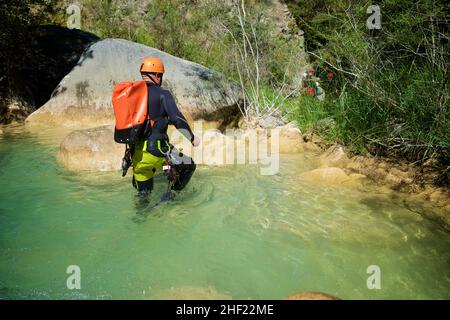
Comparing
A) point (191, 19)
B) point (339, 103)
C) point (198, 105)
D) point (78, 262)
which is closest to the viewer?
point (78, 262)

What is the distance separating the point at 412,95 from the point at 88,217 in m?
4.18

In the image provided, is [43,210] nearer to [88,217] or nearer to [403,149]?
[88,217]

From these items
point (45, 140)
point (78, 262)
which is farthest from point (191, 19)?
point (78, 262)

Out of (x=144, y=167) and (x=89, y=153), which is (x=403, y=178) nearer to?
(x=144, y=167)

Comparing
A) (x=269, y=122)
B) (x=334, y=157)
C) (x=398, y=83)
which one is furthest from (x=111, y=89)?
(x=398, y=83)

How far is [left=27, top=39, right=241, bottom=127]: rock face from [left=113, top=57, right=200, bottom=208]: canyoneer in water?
402 centimetres

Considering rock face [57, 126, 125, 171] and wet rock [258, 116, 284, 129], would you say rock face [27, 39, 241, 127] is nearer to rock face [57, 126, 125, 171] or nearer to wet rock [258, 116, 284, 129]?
wet rock [258, 116, 284, 129]

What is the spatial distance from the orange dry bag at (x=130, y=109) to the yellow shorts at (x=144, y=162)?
22 centimetres

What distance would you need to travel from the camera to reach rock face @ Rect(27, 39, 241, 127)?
8.16m

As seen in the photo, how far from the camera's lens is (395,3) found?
199 inches

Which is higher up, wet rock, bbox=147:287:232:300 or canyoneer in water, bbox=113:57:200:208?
canyoneer in water, bbox=113:57:200:208

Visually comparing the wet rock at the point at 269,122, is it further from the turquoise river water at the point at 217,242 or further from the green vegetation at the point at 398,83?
the turquoise river water at the point at 217,242

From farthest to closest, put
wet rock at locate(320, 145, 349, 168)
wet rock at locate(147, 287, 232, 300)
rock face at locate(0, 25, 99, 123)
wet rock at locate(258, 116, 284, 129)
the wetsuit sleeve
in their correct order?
rock face at locate(0, 25, 99, 123) → wet rock at locate(258, 116, 284, 129) → wet rock at locate(320, 145, 349, 168) → the wetsuit sleeve → wet rock at locate(147, 287, 232, 300)

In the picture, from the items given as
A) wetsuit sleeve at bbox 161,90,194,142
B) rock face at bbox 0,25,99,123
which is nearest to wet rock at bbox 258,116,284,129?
wetsuit sleeve at bbox 161,90,194,142
